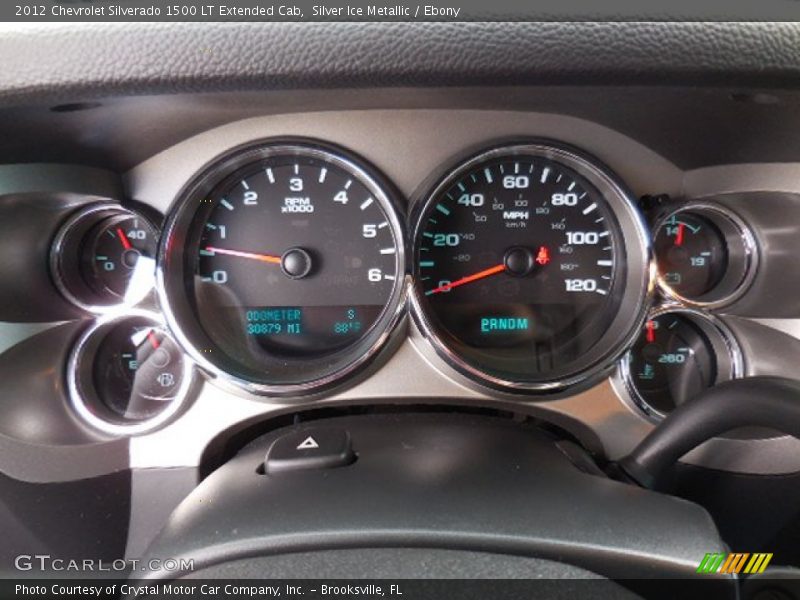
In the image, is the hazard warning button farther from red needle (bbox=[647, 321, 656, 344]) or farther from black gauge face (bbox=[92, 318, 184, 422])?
red needle (bbox=[647, 321, 656, 344])

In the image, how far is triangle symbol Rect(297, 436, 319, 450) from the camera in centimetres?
137

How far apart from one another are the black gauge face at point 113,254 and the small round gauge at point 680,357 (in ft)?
4.61

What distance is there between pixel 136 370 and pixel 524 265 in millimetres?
1120

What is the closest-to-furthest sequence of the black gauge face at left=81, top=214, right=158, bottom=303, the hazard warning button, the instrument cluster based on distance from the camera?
the hazard warning button → the instrument cluster → the black gauge face at left=81, top=214, right=158, bottom=303

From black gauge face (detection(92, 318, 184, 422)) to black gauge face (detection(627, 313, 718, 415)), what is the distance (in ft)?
4.15

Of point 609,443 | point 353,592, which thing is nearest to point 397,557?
point 353,592

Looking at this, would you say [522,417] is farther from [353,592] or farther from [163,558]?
[163,558]

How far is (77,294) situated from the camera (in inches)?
74.7

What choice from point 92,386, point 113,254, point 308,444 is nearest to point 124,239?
point 113,254

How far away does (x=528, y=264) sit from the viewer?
1.83 meters

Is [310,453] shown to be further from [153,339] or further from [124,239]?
[124,239]

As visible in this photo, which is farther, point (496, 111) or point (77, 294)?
point (77, 294)

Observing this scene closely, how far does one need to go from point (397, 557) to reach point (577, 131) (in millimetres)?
1156

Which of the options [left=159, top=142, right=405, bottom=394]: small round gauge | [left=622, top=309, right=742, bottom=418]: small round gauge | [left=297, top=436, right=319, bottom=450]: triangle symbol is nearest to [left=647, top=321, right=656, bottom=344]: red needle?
[left=622, top=309, right=742, bottom=418]: small round gauge
